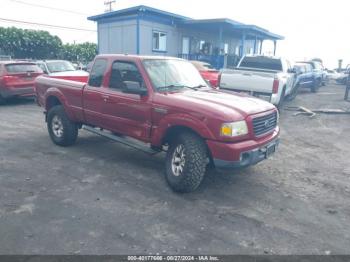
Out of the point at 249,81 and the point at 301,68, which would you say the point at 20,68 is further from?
the point at 301,68

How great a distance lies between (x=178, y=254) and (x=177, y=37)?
22.6m

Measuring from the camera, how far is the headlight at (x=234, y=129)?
14.4ft

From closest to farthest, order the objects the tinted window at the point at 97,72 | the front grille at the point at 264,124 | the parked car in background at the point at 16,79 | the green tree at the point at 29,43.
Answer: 1. the front grille at the point at 264,124
2. the tinted window at the point at 97,72
3. the parked car in background at the point at 16,79
4. the green tree at the point at 29,43

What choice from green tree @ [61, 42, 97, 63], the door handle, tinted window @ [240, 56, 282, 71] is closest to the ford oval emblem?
the door handle

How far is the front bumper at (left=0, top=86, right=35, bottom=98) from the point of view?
12.3m

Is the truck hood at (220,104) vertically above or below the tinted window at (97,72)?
below

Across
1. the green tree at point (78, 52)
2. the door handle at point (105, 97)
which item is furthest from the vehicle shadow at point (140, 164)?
the green tree at point (78, 52)

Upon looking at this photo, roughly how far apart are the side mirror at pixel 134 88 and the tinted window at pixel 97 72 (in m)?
1.12

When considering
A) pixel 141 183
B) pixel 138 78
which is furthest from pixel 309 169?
pixel 138 78

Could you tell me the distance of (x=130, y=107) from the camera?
553 cm

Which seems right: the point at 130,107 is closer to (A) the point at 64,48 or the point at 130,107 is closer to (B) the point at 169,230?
(B) the point at 169,230

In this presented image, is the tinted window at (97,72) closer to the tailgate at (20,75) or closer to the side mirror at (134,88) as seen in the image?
the side mirror at (134,88)

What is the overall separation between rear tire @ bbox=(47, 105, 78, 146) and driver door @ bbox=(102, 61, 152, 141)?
1.23m

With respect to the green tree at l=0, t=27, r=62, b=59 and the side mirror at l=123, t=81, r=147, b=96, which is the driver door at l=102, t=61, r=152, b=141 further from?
the green tree at l=0, t=27, r=62, b=59
